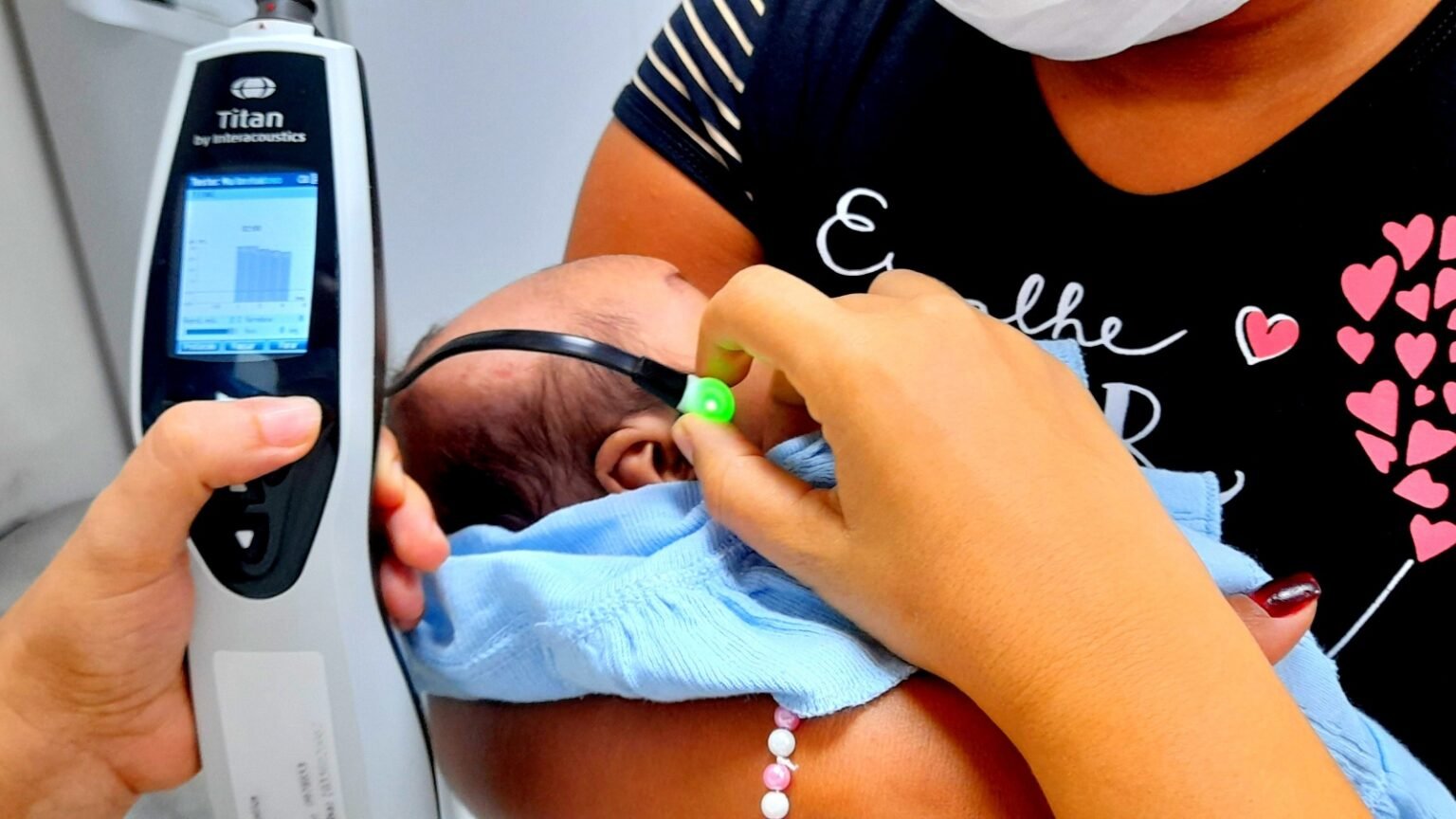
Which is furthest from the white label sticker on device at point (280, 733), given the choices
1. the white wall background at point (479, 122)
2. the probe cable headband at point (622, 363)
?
the white wall background at point (479, 122)

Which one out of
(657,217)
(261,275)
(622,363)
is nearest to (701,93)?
(657,217)

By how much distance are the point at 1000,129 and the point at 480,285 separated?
90cm

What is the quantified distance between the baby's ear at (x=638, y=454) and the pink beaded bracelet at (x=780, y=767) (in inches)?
8.2

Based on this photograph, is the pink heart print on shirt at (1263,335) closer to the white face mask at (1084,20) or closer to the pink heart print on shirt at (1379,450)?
the pink heart print on shirt at (1379,450)

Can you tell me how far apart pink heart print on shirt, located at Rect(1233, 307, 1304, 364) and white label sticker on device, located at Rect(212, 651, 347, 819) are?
572mm

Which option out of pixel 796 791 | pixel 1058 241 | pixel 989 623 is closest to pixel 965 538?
pixel 989 623

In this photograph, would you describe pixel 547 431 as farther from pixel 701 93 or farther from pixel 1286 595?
pixel 1286 595

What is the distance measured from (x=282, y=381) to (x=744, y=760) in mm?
297

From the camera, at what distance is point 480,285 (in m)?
1.37

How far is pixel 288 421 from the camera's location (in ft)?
1.48

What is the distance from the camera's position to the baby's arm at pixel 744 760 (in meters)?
0.43

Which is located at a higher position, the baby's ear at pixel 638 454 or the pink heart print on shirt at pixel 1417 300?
the pink heart print on shirt at pixel 1417 300

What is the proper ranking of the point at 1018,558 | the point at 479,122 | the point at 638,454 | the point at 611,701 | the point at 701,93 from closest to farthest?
the point at 1018,558
the point at 611,701
the point at 638,454
the point at 701,93
the point at 479,122

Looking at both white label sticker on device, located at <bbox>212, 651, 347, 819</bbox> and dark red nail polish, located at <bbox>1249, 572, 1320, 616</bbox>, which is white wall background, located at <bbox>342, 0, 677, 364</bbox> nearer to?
white label sticker on device, located at <bbox>212, 651, 347, 819</bbox>
